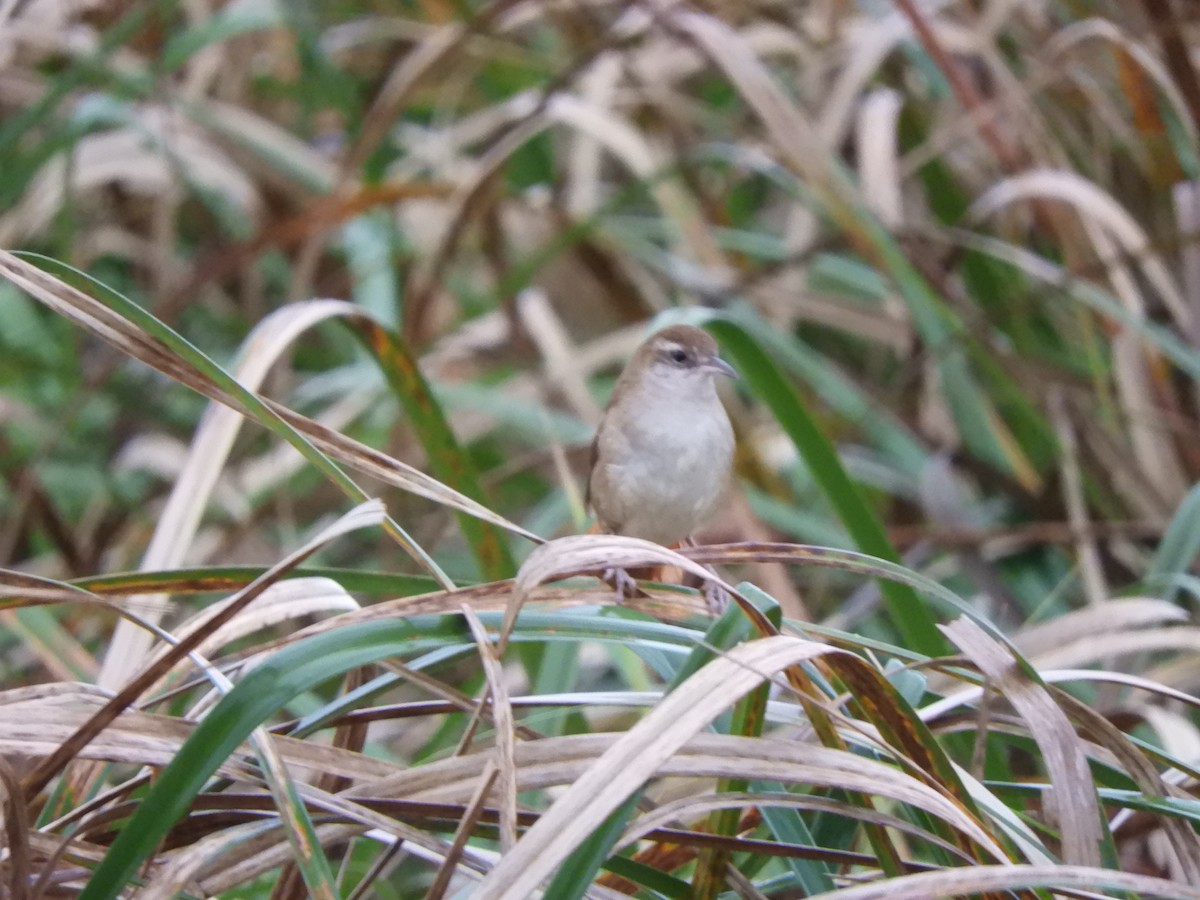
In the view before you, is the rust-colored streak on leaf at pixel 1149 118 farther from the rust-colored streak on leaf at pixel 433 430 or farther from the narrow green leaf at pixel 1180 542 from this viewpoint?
the rust-colored streak on leaf at pixel 433 430

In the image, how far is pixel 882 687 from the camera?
1.46m

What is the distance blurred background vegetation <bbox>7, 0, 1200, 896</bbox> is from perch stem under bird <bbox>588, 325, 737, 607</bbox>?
0.17m

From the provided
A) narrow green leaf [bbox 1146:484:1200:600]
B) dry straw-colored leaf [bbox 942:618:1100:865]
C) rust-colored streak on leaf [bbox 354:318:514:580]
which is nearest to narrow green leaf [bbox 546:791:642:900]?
dry straw-colored leaf [bbox 942:618:1100:865]

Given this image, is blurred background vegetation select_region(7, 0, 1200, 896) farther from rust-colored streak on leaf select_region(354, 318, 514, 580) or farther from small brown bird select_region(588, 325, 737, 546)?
small brown bird select_region(588, 325, 737, 546)

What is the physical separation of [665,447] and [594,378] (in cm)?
196

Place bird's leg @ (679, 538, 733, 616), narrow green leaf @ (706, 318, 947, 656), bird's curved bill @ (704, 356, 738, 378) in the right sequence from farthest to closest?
bird's curved bill @ (704, 356, 738, 378) < narrow green leaf @ (706, 318, 947, 656) < bird's leg @ (679, 538, 733, 616)

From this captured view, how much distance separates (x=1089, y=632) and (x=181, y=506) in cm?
149

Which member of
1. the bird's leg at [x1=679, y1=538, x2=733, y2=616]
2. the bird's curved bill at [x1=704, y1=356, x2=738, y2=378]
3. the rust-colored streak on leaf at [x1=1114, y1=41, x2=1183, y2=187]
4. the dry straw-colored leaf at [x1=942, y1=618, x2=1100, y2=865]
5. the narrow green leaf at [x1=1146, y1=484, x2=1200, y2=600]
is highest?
the rust-colored streak on leaf at [x1=1114, y1=41, x2=1183, y2=187]

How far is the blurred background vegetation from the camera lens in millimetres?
1547

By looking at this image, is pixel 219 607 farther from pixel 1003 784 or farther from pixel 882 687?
pixel 1003 784

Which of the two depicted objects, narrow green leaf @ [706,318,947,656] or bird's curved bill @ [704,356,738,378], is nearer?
narrow green leaf @ [706,318,947,656]

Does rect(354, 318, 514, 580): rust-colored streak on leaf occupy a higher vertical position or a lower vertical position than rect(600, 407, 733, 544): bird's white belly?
higher

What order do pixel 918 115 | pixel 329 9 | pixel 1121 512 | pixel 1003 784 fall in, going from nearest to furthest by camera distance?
pixel 1003 784 → pixel 1121 512 → pixel 918 115 → pixel 329 9

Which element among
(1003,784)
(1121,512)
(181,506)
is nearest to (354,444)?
(181,506)
